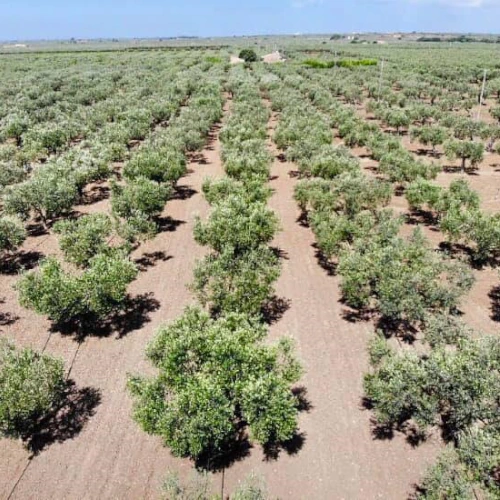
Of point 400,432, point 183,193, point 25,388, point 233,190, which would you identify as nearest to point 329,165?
point 233,190

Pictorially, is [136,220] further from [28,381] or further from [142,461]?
[142,461]

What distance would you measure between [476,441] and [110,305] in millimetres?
23183

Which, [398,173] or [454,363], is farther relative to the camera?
[398,173]

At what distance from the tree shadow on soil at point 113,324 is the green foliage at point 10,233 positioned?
35.7 feet

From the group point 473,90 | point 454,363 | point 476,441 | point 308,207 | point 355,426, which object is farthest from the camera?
point 473,90

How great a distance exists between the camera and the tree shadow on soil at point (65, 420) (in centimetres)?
2339

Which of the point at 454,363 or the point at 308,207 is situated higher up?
the point at 454,363

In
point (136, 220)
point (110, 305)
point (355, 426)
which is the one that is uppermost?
point (136, 220)

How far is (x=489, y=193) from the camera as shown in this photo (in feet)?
179

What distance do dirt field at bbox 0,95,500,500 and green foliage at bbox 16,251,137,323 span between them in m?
3.03

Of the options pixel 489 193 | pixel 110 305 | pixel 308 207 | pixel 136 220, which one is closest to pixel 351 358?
pixel 110 305

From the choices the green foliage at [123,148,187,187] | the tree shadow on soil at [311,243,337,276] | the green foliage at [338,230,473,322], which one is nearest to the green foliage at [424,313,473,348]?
the green foliage at [338,230,473,322]

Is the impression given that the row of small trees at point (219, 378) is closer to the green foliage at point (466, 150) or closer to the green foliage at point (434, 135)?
the green foliage at point (466, 150)

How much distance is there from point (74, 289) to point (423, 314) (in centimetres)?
2257
